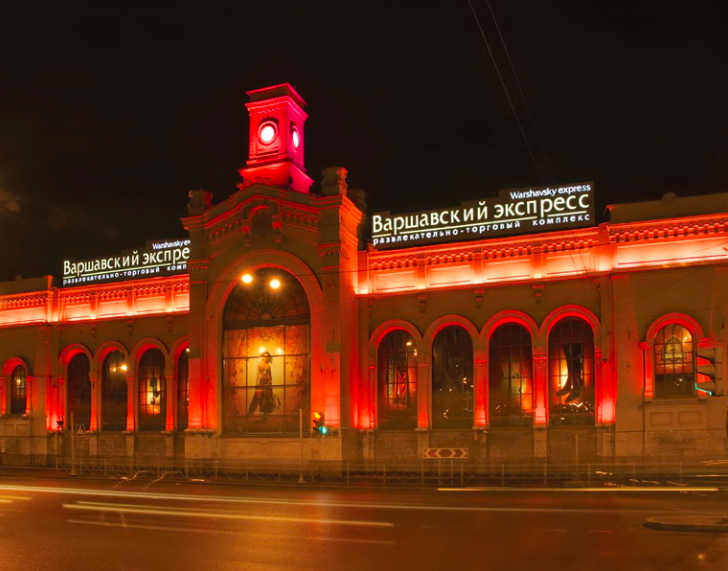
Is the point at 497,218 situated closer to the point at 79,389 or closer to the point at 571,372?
the point at 571,372

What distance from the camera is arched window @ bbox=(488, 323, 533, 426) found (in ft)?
120

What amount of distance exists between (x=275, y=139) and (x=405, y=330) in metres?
12.0

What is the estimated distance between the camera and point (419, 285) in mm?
38812

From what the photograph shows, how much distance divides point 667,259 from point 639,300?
6.64 feet

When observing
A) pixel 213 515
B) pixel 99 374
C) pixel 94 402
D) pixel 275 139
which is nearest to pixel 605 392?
pixel 213 515

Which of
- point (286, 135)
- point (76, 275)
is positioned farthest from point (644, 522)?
point (76, 275)

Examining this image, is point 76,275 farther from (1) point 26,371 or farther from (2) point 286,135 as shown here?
(2) point 286,135

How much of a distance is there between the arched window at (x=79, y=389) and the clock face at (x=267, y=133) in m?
16.9

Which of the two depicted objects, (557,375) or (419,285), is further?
(419,285)

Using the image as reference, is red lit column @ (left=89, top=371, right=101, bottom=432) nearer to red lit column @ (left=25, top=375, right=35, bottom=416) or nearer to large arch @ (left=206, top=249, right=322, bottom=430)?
red lit column @ (left=25, top=375, right=35, bottom=416)

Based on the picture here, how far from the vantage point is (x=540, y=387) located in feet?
118

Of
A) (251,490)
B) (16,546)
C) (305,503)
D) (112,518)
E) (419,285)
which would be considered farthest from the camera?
(419,285)

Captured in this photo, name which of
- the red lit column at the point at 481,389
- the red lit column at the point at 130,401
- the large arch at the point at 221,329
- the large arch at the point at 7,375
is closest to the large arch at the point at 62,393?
the large arch at the point at 7,375

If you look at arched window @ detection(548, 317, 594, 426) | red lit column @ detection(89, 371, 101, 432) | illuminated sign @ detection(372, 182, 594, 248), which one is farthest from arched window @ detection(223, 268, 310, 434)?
A: arched window @ detection(548, 317, 594, 426)
